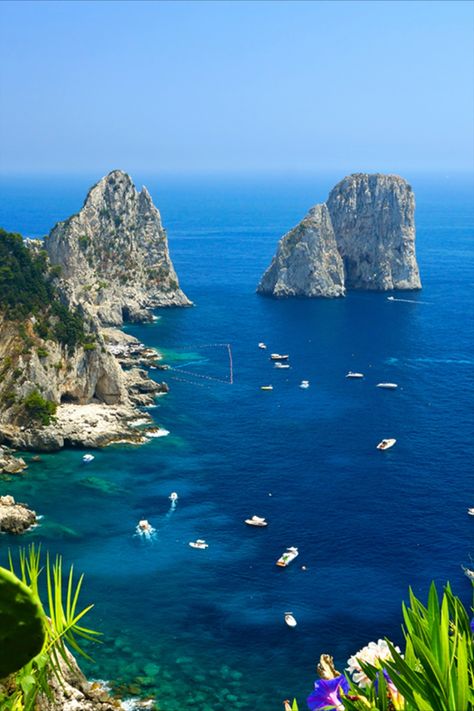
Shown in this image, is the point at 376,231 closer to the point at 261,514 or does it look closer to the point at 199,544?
the point at 261,514

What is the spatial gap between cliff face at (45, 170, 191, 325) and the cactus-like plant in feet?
462

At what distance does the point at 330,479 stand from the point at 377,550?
15751 mm

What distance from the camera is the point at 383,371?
127562 mm

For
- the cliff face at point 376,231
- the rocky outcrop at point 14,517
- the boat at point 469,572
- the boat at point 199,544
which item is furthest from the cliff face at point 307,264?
the boat at point 469,572

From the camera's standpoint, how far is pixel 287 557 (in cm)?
7000

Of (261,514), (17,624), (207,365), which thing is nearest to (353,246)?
(207,365)

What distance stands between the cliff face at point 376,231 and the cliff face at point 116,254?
4431 centimetres

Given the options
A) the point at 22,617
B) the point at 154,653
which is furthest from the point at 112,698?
the point at 22,617

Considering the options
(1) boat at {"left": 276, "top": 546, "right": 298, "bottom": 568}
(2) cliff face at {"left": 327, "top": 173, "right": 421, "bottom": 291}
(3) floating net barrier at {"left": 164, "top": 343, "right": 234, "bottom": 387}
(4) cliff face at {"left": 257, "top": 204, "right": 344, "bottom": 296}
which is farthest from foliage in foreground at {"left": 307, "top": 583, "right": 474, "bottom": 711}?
(2) cliff face at {"left": 327, "top": 173, "right": 421, "bottom": 291}

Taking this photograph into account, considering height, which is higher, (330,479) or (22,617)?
(22,617)

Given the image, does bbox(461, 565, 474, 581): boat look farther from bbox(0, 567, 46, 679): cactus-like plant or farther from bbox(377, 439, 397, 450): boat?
bbox(0, 567, 46, 679): cactus-like plant

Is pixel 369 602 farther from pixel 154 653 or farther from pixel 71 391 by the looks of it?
pixel 71 391

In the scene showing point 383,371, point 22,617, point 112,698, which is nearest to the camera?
point 22,617

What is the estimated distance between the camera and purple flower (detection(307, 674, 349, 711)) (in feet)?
33.6
